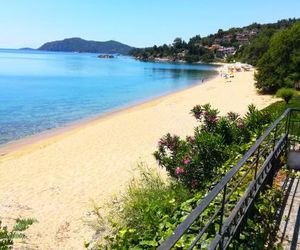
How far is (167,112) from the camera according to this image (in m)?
29.5

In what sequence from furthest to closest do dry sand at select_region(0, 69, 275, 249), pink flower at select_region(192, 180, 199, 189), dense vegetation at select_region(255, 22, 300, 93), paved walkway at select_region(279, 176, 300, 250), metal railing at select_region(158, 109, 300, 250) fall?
dense vegetation at select_region(255, 22, 300, 93)
dry sand at select_region(0, 69, 275, 249)
pink flower at select_region(192, 180, 199, 189)
paved walkway at select_region(279, 176, 300, 250)
metal railing at select_region(158, 109, 300, 250)

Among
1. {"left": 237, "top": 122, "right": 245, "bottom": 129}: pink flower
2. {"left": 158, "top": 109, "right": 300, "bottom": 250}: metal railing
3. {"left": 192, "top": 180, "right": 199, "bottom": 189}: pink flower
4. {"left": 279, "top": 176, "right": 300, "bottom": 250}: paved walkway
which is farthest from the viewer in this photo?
{"left": 237, "top": 122, "right": 245, "bottom": 129}: pink flower

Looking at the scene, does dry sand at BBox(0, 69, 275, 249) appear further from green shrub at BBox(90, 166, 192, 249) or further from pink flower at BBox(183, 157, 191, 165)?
pink flower at BBox(183, 157, 191, 165)

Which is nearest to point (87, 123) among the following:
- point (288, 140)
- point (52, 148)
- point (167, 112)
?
point (167, 112)

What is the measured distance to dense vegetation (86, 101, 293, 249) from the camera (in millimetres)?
4570

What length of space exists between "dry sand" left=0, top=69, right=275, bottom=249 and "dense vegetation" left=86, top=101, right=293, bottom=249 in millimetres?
1296

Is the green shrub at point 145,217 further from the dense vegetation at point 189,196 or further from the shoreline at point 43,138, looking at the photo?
the shoreline at point 43,138

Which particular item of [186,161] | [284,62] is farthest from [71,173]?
[284,62]

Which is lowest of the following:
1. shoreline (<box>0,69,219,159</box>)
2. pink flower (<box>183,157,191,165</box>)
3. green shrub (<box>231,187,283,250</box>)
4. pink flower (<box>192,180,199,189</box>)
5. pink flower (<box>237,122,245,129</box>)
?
shoreline (<box>0,69,219,159</box>)

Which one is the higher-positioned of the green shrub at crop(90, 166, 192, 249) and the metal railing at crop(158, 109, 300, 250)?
the metal railing at crop(158, 109, 300, 250)

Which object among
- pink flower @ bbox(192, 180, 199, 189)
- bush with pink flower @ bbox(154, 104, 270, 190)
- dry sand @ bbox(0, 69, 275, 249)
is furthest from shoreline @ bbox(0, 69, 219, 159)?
pink flower @ bbox(192, 180, 199, 189)

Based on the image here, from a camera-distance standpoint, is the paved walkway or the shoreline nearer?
the paved walkway

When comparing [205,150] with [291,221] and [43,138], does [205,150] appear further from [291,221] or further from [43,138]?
[43,138]

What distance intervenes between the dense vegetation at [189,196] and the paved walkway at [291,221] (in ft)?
0.41
